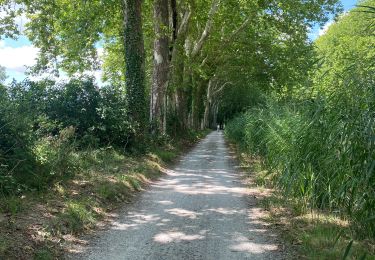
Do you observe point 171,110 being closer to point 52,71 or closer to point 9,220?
point 52,71

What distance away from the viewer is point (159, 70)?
1805cm

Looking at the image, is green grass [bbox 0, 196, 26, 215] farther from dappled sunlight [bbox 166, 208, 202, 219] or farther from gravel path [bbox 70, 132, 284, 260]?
dappled sunlight [bbox 166, 208, 202, 219]

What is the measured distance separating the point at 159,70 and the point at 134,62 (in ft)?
11.9

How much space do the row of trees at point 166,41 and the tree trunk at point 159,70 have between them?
0.14 feet

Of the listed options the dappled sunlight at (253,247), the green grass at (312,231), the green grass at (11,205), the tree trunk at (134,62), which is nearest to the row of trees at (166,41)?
the tree trunk at (134,62)

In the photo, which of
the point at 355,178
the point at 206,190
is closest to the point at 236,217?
the point at 206,190

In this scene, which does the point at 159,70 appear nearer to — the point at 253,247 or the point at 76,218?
the point at 76,218

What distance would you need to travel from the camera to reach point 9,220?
5.78 meters

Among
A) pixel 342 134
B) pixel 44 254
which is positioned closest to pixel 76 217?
pixel 44 254

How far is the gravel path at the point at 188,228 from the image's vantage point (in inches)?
217

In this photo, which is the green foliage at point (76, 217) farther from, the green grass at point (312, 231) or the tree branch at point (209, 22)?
the tree branch at point (209, 22)

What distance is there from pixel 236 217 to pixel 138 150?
7.17 meters

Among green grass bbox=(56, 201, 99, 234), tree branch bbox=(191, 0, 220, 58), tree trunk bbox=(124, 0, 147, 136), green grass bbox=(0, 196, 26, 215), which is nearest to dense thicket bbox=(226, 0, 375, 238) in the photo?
green grass bbox=(56, 201, 99, 234)

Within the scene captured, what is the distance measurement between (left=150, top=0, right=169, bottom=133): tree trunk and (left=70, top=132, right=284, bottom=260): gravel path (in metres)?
7.56
